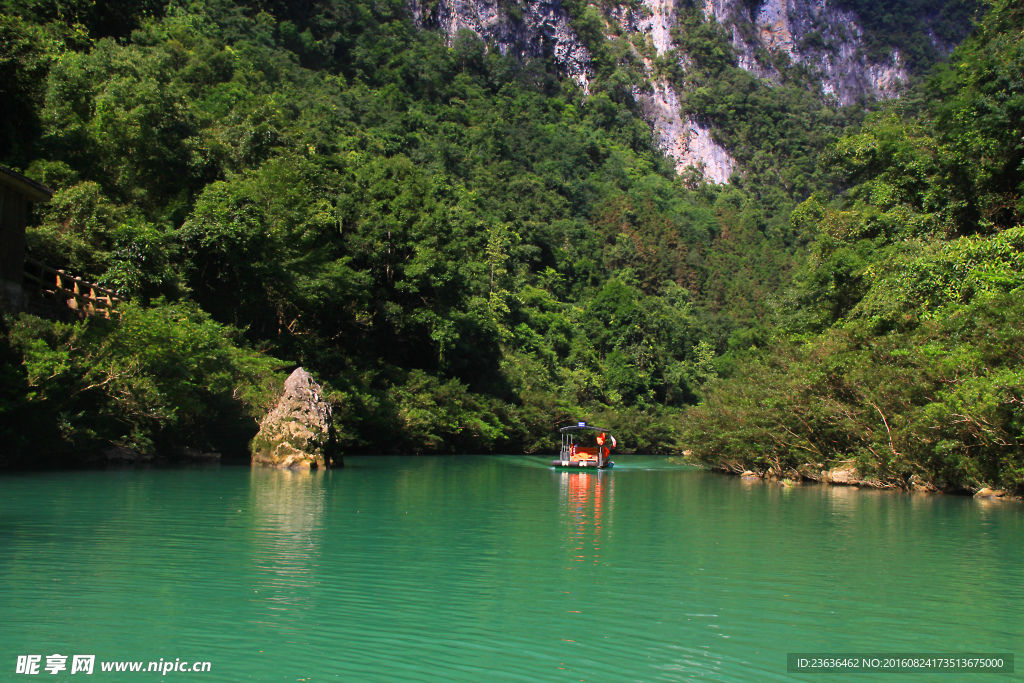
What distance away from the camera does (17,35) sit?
2317cm

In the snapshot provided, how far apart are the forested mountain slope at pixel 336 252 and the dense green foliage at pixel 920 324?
1376 mm

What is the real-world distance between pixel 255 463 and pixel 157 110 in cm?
1455

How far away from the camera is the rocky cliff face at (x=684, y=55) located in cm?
12581

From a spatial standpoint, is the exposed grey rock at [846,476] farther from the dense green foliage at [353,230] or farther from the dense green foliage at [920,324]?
the dense green foliage at [353,230]

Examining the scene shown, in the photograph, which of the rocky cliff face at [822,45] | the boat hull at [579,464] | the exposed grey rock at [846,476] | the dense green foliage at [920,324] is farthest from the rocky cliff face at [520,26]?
the exposed grey rock at [846,476]

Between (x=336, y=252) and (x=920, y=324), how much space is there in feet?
80.3

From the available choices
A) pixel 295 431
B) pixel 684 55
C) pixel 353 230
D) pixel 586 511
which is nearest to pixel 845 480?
pixel 586 511

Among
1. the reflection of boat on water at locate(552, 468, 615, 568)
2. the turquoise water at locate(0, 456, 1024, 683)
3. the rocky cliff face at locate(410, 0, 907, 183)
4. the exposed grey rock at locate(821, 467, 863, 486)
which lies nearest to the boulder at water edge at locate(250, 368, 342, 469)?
the reflection of boat on water at locate(552, 468, 615, 568)

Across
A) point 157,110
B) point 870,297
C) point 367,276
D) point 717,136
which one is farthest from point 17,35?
point 717,136

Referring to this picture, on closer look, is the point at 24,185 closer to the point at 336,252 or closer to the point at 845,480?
the point at 336,252

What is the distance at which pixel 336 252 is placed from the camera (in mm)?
39500

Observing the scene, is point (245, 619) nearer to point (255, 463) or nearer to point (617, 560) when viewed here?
point (617, 560)

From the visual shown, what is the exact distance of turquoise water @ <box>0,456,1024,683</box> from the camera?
6984 mm

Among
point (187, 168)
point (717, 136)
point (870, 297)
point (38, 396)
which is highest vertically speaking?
point (717, 136)
